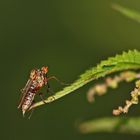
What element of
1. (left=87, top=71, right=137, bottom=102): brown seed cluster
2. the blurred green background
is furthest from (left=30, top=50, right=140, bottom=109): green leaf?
the blurred green background

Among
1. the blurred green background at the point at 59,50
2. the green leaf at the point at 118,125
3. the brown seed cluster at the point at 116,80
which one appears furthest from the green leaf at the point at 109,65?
the blurred green background at the point at 59,50

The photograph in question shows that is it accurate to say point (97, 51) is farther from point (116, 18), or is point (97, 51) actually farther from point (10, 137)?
point (10, 137)

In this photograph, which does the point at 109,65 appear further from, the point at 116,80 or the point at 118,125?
the point at 118,125

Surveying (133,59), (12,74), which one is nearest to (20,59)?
(12,74)

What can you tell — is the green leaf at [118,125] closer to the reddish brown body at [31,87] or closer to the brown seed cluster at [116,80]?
the brown seed cluster at [116,80]

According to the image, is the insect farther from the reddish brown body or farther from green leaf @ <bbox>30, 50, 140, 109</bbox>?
green leaf @ <bbox>30, 50, 140, 109</bbox>

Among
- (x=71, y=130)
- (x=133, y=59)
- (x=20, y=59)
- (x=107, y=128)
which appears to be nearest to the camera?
(x=133, y=59)
